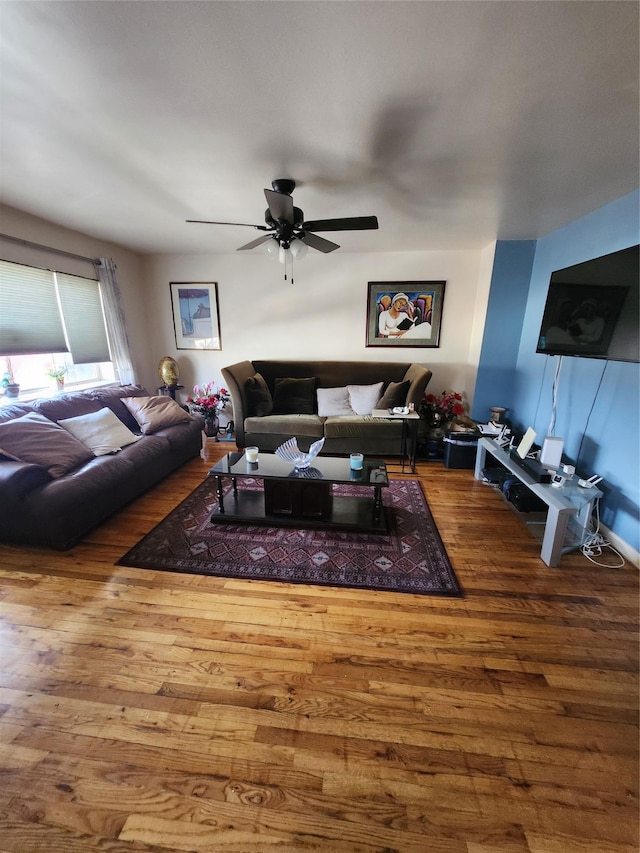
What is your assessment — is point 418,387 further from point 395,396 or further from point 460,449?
point 460,449

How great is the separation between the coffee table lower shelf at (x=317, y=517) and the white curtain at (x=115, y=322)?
2.48 meters

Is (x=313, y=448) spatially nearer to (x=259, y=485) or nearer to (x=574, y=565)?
(x=259, y=485)

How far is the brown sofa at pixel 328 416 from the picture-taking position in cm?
346

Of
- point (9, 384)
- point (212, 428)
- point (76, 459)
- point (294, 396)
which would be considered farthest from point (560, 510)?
point (9, 384)

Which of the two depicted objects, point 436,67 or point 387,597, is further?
point 387,597

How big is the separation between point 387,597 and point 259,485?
1.59 metres

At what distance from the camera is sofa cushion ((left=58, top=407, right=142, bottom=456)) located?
258 cm

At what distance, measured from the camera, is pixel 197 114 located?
4.96 feet

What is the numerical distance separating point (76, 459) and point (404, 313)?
3694 mm

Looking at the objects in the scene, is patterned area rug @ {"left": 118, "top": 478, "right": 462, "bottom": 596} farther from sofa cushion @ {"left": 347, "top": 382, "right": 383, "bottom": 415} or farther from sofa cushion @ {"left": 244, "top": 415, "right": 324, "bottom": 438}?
sofa cushion @ {"left": 347, "top": 382, "right": 383, "bottom": 415}

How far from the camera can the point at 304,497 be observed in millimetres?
2299

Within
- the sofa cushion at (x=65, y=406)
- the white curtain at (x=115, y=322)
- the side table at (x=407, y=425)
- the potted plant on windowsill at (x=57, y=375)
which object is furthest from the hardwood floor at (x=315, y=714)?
the white curtain at (x=115, y=322)

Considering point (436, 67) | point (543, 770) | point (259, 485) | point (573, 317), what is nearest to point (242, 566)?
point (259, 485)

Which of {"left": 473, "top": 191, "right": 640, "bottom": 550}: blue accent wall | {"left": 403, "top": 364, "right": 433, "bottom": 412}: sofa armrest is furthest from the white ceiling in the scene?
{"left": 403, "top": 364, "right": 433, "bottom": 412}: sofa armrest
